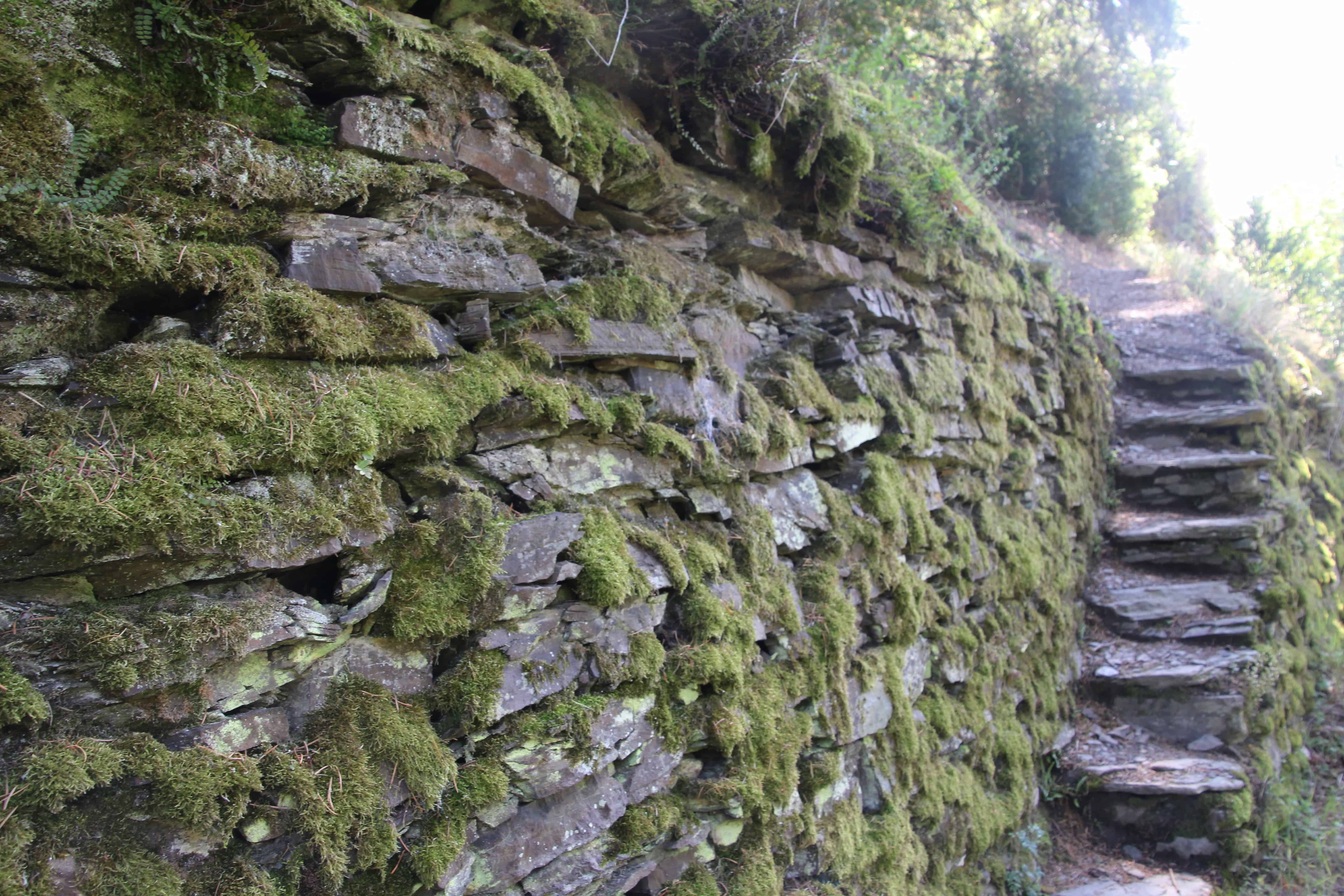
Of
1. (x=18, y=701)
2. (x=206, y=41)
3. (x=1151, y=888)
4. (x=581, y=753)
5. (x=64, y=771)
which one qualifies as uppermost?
(x=206, y=41)

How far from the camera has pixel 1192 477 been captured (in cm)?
1005

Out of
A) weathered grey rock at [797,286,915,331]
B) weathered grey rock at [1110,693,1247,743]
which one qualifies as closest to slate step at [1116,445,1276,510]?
weathered grey rock at [1110,693,1247,743]

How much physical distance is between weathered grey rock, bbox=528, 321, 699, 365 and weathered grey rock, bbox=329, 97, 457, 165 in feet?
2.94

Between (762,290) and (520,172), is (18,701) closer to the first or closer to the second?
(520,172)

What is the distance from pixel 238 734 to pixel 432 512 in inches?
38.0

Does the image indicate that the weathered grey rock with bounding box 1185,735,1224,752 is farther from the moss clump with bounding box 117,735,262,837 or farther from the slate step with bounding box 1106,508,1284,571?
the moss clump with bounding box 117,735,262,837

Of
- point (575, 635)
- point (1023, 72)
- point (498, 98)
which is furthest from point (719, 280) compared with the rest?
point (1023, 72)

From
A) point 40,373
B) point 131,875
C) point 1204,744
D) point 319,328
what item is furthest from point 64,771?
point 1204,744

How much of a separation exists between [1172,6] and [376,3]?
2065 cm

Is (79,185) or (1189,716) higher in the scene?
(79,185)

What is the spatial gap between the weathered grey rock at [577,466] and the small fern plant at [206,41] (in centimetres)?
161

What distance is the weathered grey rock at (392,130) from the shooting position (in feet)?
10.3

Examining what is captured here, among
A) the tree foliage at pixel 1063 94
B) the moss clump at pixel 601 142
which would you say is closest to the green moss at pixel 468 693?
the moss clump at pixel 601 142

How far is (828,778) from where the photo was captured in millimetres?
4277
